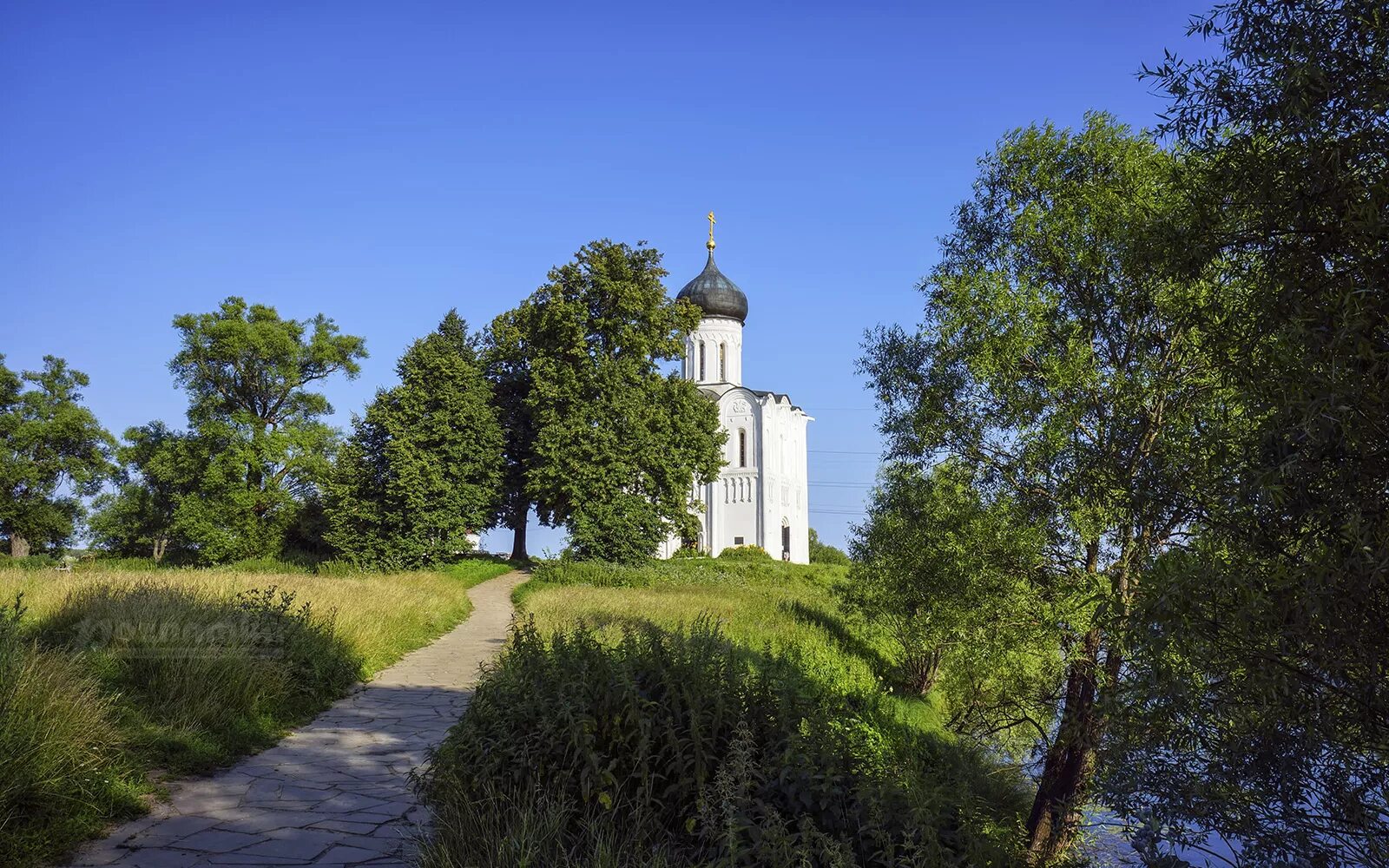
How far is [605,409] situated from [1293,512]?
30592 millimetres

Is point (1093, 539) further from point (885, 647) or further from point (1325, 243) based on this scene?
point (885, 647)

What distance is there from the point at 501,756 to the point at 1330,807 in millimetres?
4376

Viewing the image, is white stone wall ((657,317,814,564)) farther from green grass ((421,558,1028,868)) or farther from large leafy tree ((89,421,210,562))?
green grass ((421,558,1028,868))

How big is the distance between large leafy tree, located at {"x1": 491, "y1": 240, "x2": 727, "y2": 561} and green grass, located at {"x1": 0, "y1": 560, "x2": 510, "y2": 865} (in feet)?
57.4

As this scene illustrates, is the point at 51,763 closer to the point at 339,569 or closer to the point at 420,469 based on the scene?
the point at 339,569

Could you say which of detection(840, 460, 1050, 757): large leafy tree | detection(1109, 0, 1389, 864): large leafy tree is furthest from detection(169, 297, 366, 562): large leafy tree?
detection(1109, 0, 1389, 864): large leafy tree

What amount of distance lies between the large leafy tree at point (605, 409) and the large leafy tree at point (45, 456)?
18619 millimetres

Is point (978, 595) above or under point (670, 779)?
above

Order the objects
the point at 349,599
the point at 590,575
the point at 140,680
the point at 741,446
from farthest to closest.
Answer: the point at 741,446, the point at 590,575, the point at 349,599, the point at 140,680

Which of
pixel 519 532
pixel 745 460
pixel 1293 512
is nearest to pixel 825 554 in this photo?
pixel 745 460

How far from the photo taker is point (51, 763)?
5742mm

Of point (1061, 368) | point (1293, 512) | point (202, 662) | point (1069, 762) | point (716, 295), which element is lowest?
point (1069, 762)

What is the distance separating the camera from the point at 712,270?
173 ft

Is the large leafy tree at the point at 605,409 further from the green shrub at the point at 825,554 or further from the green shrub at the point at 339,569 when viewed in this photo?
the green shrub at the point at 825,554
